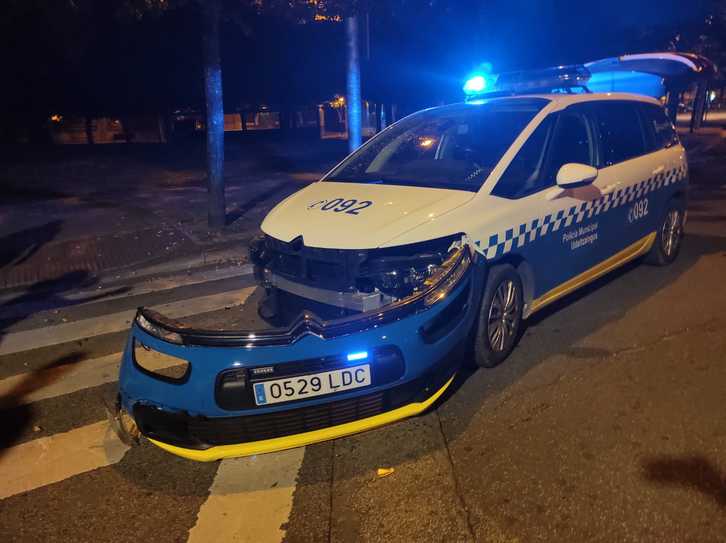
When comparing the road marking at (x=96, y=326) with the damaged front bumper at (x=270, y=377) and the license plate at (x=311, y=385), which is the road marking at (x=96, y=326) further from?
the license plate at (x=311, y=385)

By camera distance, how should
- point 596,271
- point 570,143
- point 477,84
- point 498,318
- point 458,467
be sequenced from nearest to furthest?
point 458,467 → point 498,318 → point 570,143 → point 596,271 → point 477,84

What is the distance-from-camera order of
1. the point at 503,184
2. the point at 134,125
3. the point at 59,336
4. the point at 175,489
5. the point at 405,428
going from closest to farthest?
the point at 175,489 < the point at 405,428 < the point at 503,184 < the point at 59,336 < the point at 134,125

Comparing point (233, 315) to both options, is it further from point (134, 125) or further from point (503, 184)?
point (134, 125)

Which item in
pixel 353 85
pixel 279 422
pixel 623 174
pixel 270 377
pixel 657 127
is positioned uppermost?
pixel 353 85

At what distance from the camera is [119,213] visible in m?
9.23

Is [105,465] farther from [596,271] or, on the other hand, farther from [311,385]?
[596,271]

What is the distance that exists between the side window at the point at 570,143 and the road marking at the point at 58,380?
3.42 metres

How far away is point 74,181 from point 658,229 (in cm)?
1186

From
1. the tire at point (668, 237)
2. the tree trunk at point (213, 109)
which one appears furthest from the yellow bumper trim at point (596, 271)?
the tree trunk at point (213, 109)

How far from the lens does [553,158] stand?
3998 mm

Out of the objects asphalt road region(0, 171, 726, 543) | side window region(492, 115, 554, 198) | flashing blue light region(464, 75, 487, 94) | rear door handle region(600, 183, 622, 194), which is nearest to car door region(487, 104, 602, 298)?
side window region(492, 115, 554, 198)

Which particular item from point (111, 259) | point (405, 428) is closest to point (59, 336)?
point (111, 259)

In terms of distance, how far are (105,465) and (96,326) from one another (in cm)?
226

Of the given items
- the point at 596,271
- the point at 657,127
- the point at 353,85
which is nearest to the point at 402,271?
the point at 596,271
